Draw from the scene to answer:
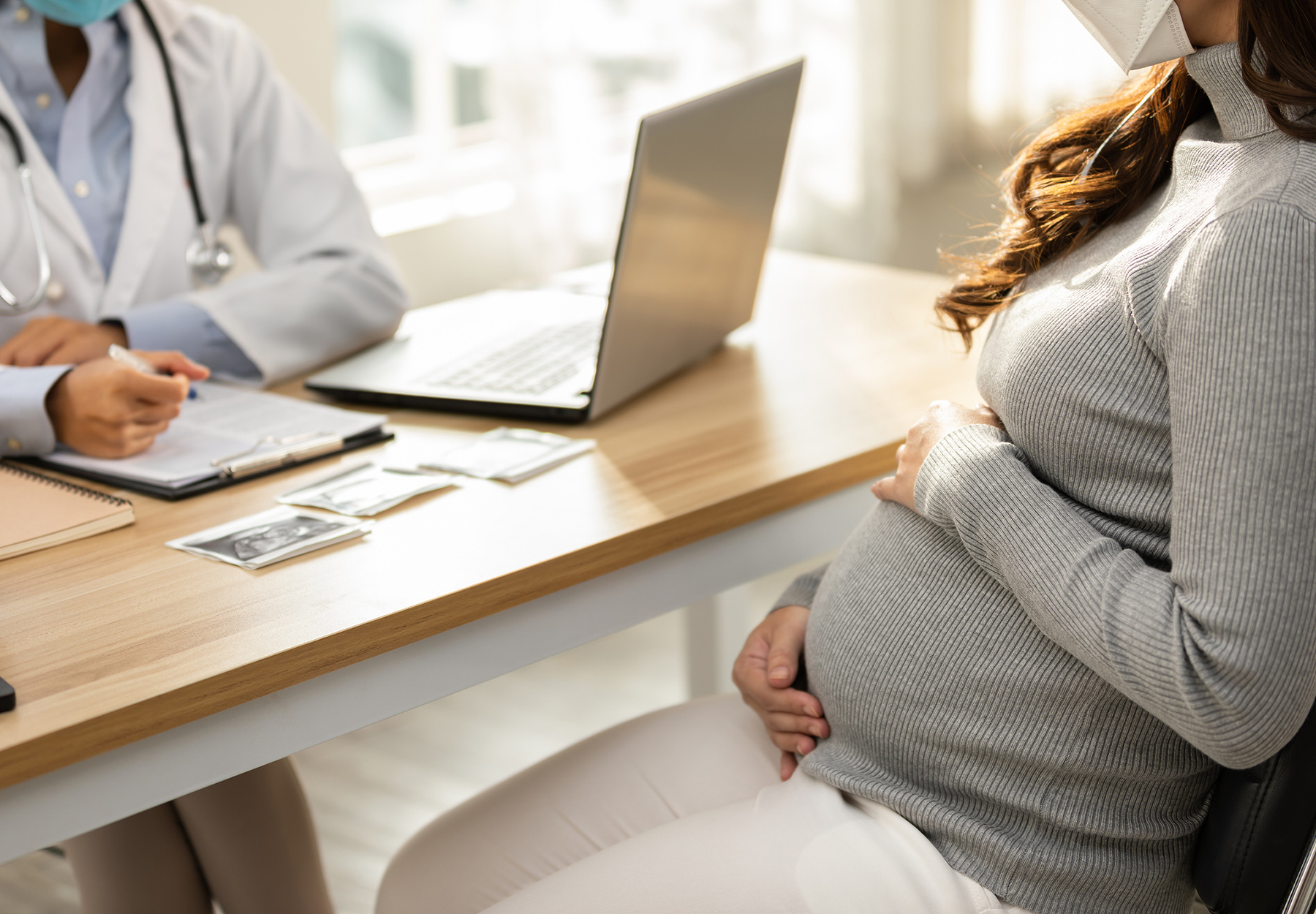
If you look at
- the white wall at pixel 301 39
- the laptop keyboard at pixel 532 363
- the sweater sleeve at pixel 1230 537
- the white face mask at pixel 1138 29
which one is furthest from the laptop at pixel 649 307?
the white wall at pixel 301 39

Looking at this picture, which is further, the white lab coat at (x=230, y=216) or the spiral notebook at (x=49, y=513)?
the white lab coat at (x=230, y=216)

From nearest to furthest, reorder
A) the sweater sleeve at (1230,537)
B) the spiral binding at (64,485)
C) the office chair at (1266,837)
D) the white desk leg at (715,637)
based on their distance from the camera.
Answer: the sweater sleeve at (1230,537) → the office chair at (1266,837) → the spiral binding at (64,485) → the white desk leg at (715,637)

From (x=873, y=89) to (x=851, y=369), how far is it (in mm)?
1551

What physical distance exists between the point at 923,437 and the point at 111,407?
696 millimetres

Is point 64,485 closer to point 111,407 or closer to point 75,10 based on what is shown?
point 111,407

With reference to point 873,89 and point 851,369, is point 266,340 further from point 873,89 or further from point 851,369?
point 873,89

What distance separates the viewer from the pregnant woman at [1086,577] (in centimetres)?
62

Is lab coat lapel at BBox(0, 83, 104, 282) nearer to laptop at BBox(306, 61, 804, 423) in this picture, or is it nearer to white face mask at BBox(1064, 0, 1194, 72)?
laptop at BBox(306, 61, 804, 423)

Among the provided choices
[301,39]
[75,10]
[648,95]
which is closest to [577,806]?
[75,10]

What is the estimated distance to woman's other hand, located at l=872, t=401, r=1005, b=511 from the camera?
834 millimetres

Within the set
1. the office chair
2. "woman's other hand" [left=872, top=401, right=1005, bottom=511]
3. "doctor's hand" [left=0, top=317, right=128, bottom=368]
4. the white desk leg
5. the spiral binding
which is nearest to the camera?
the office chair

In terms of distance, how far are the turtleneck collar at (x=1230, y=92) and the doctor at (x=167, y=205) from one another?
870 mm

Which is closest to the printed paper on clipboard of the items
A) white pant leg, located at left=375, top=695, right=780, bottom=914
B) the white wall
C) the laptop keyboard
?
the laptop keyboard

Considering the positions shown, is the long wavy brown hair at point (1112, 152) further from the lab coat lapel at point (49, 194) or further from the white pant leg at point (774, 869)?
the lab coat lapel at point (49, 194)
